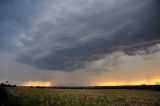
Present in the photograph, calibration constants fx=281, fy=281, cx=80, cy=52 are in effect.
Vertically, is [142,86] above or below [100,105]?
above

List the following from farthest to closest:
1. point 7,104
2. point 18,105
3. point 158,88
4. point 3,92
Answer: point 158,88 < point 3,92 < point 18,105 < point 7,104

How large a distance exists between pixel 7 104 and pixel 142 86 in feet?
458

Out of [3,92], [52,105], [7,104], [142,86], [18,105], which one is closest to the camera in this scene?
[7,104]

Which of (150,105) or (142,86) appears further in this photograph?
(142,86)

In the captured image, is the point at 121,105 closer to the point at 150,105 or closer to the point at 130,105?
the point at 130,105

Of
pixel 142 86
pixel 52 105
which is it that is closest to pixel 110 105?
pixel 52 105

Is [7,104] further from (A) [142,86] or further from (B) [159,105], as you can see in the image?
(A) [142,86]

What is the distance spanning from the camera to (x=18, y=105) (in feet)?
90.8

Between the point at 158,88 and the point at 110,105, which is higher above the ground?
the point at 158,88

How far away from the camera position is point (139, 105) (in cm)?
4184

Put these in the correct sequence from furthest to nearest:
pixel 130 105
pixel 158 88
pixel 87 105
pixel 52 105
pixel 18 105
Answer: pixel 158 88 < pixel 130 105 < pixel 87 105 < pixel 52 105 < pixel 18 105

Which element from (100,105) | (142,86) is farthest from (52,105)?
(142,86)

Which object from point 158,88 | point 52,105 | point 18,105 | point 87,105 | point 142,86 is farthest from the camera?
point 142,86

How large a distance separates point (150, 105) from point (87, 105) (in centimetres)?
996
